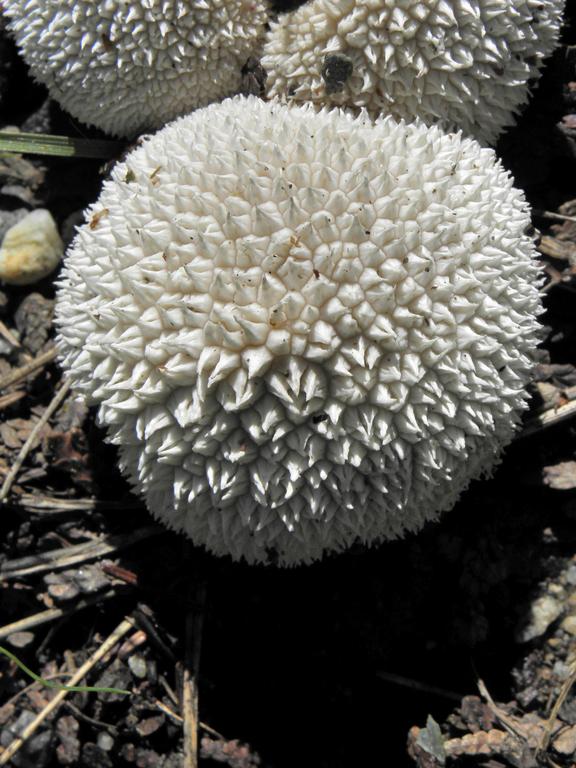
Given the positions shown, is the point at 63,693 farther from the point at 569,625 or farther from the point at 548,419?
the point at 548,419

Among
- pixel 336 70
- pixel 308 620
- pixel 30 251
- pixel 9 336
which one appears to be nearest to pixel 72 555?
pixel 308 620

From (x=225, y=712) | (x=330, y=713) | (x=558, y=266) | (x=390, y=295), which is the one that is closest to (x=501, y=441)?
(x=390, y=295)

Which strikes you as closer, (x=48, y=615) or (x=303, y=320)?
(x=303, y=320)

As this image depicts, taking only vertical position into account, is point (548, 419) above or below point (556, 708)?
above

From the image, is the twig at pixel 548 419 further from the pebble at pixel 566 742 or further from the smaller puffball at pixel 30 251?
the smaller puffball at pixel 30 251

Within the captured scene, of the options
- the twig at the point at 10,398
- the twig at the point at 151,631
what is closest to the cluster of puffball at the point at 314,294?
the twig at the point at 151,631

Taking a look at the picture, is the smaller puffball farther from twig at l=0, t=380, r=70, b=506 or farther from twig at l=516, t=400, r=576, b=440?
twig at l=516, t=400, r=576, b=440
